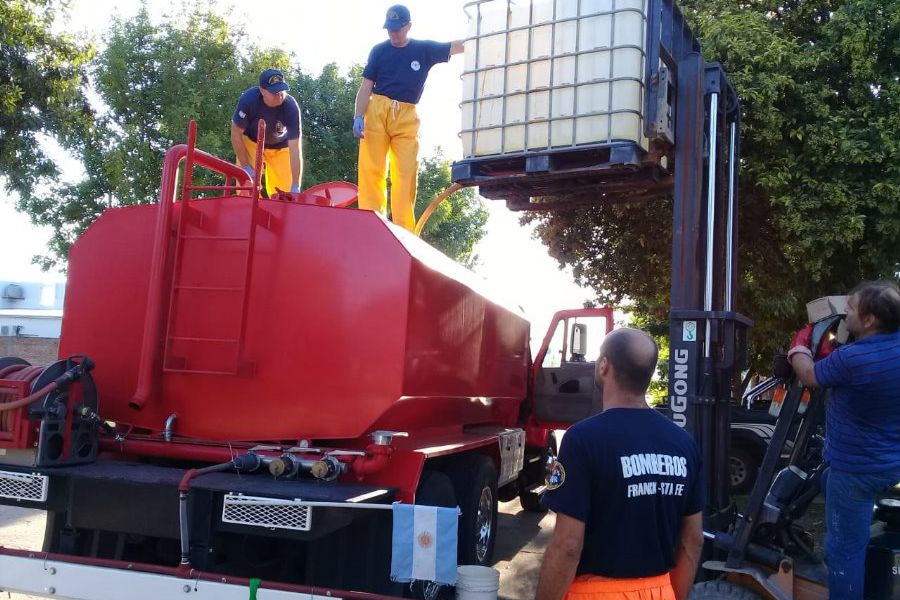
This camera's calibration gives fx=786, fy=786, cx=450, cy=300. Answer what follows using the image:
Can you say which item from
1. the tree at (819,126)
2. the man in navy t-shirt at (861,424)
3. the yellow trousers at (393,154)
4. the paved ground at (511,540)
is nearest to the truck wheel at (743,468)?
the tree at (819,126)

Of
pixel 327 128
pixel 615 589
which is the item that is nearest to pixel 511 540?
pixel 615 589

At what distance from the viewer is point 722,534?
13.6ft

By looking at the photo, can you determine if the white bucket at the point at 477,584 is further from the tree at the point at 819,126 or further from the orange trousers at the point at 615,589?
the tree at the point at 819,126

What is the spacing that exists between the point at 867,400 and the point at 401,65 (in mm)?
4325

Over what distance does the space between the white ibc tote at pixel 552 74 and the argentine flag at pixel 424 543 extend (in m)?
2.71

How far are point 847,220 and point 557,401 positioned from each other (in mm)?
3866

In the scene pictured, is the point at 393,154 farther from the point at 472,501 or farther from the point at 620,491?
the point at 620,491

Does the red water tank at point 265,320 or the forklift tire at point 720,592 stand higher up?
the red water tank at point 265,320

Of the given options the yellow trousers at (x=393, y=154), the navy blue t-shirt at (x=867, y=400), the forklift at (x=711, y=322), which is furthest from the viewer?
the yellow trousers at (x=393, y=154)

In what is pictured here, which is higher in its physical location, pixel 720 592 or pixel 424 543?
pixel 424 543

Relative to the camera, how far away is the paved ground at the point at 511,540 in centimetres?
602

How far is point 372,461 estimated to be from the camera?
386cm

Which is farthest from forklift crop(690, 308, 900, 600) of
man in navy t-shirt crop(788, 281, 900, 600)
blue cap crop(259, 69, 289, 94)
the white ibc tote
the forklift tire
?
blue cap crop(259, 69, 289, 94)

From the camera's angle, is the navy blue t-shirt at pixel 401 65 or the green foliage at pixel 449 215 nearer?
the navy blue t-shirt at pixel 401 65
